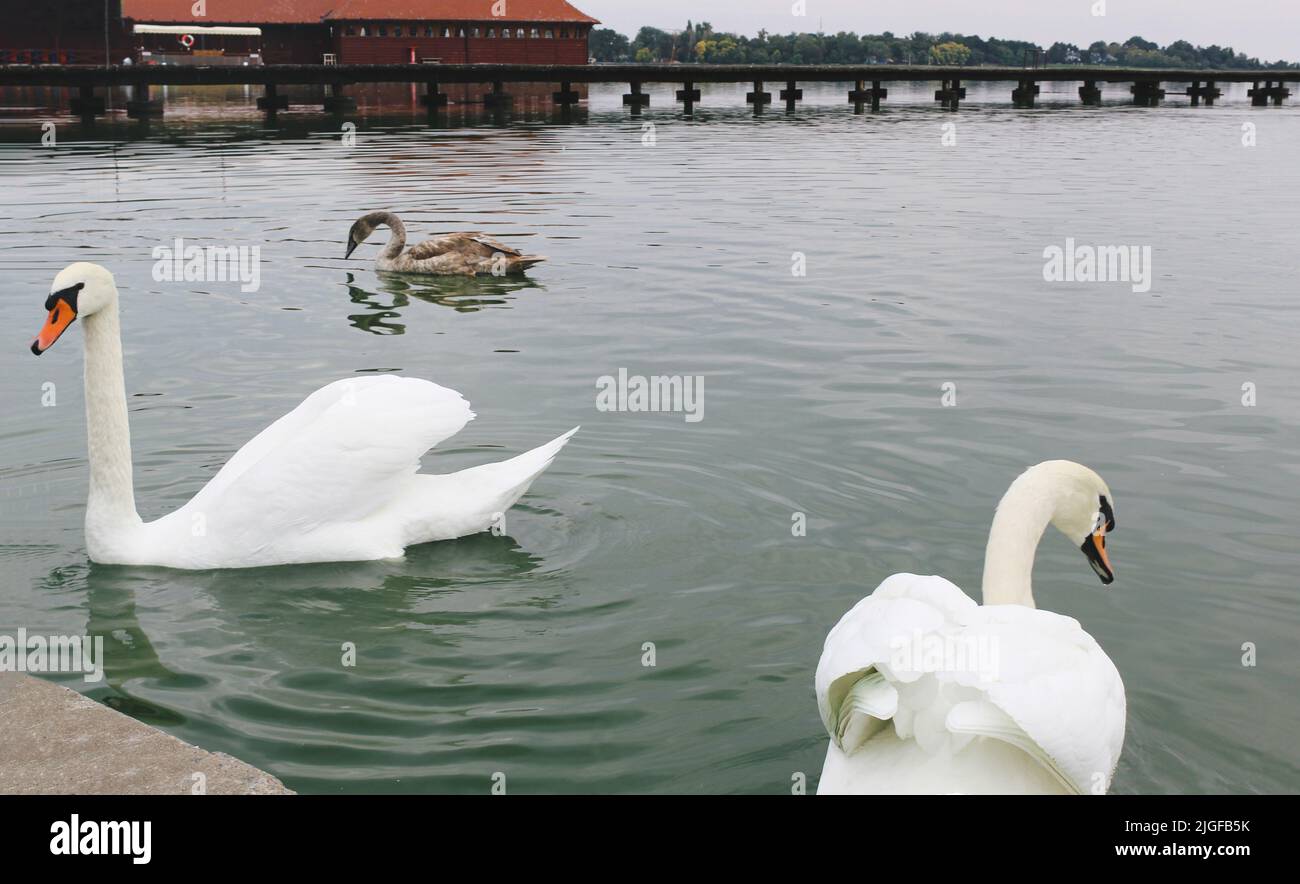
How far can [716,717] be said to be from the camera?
5.23 m

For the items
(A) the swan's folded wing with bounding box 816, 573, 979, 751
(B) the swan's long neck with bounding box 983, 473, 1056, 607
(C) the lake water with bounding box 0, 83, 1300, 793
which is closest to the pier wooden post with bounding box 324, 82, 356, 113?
(C) the lake water with bounding box 0, 83, 1300, 793

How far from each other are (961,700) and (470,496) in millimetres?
4194

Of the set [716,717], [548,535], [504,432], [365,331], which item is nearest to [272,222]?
[365,331]

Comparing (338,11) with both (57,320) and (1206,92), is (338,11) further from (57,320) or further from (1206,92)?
(57,320)

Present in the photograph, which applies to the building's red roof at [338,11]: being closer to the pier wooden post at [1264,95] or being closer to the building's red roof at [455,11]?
the building's red roof at [455,11]

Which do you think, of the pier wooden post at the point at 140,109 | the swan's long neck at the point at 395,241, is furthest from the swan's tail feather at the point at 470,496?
the pier wooden post at the point at 140,109

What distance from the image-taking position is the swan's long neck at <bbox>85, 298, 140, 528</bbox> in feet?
21.7

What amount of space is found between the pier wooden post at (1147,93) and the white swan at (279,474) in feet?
263

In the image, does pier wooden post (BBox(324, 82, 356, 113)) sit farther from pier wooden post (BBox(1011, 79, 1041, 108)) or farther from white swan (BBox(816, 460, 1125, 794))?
white swan (BBox(816, 460, 1125, 794))

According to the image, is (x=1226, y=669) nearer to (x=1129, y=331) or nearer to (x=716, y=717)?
(x=716, y=717)

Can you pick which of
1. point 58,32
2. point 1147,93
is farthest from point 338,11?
point 1147,93

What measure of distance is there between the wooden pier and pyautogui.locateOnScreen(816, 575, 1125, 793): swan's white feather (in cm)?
5089
